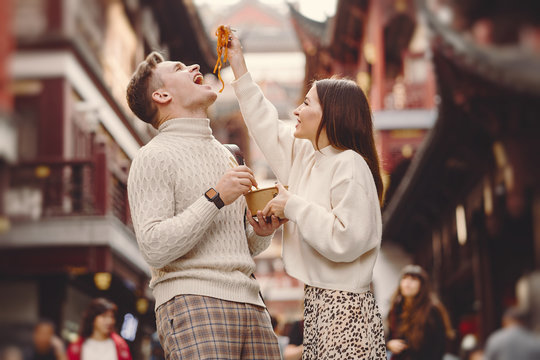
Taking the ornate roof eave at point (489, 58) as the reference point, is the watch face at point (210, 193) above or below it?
below

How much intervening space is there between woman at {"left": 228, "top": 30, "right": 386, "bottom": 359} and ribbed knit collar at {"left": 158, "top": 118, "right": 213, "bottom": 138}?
432 millimetres

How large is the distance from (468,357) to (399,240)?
9.91 meters

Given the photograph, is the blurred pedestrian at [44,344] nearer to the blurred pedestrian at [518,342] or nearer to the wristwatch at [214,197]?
the blurred pedestrian at [518,342]

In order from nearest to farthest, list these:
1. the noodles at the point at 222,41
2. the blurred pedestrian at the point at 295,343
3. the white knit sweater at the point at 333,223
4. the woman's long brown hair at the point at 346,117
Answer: the white knit sweater at the point at 333,223
the woman's long brown hair at the point at 346,117
the noodles at the point at 222,41
the blurred pedestrian at the point at 295,343

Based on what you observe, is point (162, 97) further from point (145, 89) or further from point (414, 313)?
point (414, 313)

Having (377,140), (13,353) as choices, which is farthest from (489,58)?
(13,353)

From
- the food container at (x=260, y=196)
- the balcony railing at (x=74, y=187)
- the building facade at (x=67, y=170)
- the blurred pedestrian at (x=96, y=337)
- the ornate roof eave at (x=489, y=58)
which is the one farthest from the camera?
the balcony railing at (x=74, y=187)

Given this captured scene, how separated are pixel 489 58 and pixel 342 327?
3.09 m

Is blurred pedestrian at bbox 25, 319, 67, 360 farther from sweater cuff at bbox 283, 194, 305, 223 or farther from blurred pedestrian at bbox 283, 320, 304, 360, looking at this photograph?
sweater cuff at bbox 283, 194, 305, 223

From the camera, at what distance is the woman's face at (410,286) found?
26.0 feet

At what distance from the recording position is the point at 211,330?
148 inches

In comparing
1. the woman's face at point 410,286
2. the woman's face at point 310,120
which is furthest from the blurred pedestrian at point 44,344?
the woman's face at point 310,120

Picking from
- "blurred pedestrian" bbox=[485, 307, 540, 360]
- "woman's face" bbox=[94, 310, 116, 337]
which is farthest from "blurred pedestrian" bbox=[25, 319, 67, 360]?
"blurred pedestrian" bbox=[485, 307, 540, 360]

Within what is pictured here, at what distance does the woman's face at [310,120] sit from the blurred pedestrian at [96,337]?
16.9 feet
